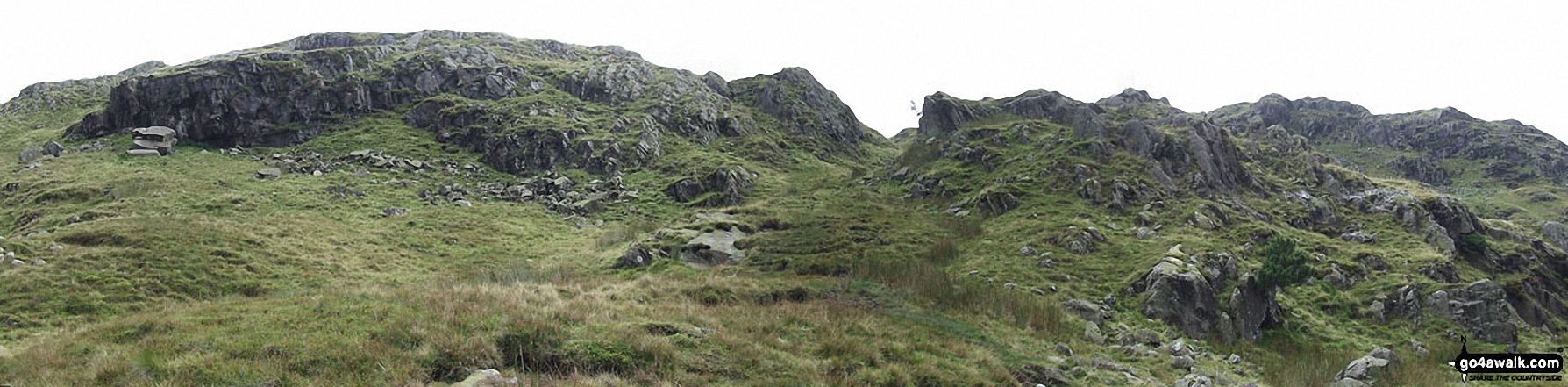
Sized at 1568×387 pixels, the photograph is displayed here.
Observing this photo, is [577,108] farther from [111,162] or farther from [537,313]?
[537,313]

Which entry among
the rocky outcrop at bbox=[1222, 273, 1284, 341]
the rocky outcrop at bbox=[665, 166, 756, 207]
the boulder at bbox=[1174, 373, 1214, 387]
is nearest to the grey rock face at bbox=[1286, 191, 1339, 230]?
the rocky outcrop at bbox=[1222, 273, 1284, 341]

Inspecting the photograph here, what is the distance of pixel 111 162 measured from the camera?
51.9 m

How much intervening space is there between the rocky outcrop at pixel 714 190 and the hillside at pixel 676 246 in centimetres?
32

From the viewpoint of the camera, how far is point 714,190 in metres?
57.4

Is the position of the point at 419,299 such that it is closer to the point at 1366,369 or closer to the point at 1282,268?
the point at 1366,369

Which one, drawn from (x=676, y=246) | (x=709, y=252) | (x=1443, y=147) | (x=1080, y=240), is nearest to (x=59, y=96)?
(x=676, y=246)

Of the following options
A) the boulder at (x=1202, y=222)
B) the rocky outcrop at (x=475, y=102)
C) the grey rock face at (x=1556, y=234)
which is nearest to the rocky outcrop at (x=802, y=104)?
the rocky outcrop at (x=475, y=102)

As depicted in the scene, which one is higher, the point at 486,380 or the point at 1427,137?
the point at 1427,137

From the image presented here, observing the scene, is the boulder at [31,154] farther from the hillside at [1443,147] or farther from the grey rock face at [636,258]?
the hillside at [1443,147]

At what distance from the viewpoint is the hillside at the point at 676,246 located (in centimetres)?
1280
